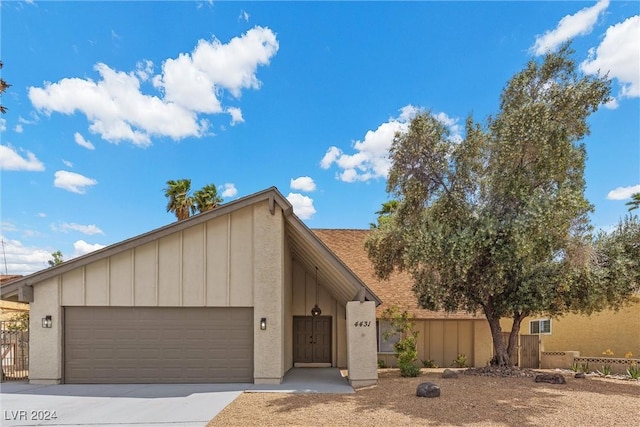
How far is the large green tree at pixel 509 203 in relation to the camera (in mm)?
10844

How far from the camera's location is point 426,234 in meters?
11.1

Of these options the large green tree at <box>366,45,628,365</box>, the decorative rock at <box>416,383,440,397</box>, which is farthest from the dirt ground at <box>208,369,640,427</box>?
the large green tree at <box>366,45,628,365</box>

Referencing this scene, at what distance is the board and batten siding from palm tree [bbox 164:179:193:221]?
45.7 ft

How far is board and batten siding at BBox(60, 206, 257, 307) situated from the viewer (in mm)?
10641

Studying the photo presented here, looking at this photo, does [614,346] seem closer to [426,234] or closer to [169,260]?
[426,234]

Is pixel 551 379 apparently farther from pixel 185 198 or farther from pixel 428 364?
pixel 185 198

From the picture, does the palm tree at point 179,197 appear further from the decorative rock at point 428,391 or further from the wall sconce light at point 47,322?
the decorative rock at point 428,391

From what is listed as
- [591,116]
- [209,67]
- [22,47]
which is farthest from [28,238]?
[591,116]

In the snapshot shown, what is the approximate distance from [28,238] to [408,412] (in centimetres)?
2261

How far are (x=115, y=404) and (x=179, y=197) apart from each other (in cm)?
1775

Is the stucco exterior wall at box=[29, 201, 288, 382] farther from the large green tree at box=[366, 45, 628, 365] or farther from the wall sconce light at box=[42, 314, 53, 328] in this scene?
the large green tree at box=[366, 45, 628, 365]

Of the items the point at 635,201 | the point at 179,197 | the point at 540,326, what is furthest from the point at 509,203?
the point at 179,197

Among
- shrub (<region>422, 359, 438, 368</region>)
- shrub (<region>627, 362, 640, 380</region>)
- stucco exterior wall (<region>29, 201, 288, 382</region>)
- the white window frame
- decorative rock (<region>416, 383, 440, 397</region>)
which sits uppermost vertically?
stucco exterior wall (<region>29, 201, 288, 382</region>)

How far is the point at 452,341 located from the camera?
15945 mm
